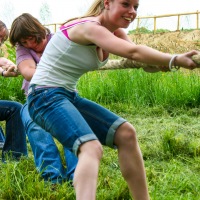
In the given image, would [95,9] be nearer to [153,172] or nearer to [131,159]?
[131,159]

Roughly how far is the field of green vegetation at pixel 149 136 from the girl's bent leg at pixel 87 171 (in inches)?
26.2

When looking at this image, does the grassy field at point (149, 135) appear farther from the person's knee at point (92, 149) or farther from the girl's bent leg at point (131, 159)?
the person's knee at point (92, 149)

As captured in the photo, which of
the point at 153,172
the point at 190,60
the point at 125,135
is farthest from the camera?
the point at 153,172

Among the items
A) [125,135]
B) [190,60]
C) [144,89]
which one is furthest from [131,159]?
[144,89]

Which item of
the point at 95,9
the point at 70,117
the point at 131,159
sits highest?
the point at 95,9

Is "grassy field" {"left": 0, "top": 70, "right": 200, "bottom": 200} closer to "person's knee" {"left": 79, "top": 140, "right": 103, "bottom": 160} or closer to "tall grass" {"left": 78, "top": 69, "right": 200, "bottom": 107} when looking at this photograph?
"tall grass" {"left": 78, "top": 69, "right": 200, "bottom": 107}

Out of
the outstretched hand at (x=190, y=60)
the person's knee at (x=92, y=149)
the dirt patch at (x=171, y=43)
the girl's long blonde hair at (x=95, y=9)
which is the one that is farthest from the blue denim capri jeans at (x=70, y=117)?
the dirt patch at (x=171, y=43)

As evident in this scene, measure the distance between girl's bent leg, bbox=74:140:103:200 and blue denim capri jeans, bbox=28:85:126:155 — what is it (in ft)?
0.12

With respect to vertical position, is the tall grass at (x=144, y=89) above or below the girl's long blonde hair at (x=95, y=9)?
below

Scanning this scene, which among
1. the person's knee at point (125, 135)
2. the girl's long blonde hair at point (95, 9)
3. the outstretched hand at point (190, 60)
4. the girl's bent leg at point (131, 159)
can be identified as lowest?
the girl's bent leg at point (131, 159)

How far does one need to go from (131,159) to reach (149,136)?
2.10 metres

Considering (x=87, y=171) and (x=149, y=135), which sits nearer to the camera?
(x=87, y=171)

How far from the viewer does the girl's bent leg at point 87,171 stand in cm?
221

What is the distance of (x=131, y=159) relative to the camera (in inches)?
101
